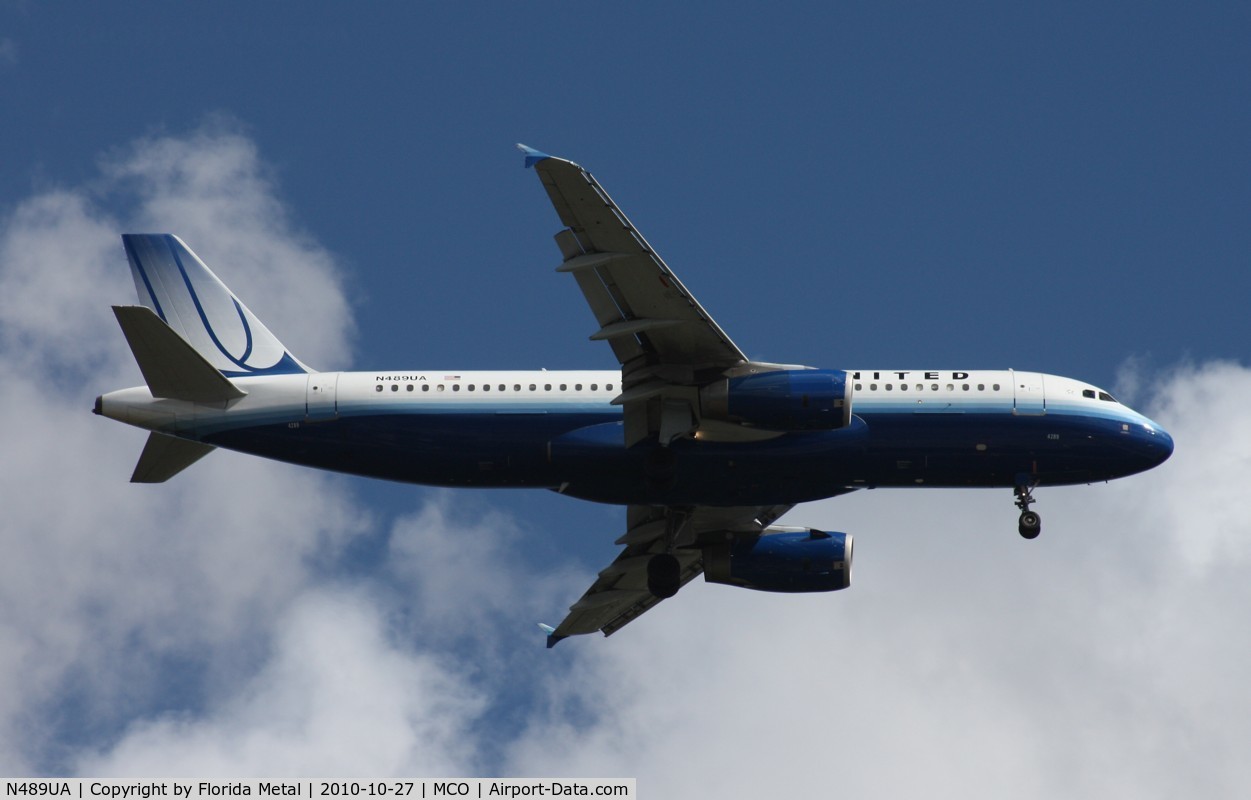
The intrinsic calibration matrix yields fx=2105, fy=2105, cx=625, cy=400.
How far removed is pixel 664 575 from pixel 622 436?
7.18 meters

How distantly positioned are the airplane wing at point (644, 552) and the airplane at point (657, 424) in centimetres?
428

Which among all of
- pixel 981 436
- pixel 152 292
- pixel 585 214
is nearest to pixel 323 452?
pixel 152 292

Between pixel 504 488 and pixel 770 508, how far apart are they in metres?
10.4

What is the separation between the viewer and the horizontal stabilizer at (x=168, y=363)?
57438 millimetres

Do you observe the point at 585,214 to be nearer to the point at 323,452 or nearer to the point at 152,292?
the point at 323,452

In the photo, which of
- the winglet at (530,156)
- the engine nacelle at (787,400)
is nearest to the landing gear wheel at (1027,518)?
the engine nacelle at (787,400)

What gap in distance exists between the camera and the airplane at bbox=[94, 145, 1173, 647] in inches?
2258

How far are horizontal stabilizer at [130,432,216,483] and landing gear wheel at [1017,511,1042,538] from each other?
2332cm

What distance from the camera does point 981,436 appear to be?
58688mm

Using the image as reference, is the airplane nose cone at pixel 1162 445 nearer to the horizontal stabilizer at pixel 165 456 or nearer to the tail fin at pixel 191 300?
the tail fin at pixel 191 300

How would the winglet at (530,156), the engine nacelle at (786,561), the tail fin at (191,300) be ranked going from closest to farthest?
the winglet at (530,156) → the tail fin at (191,300) → the engine nacelle at (786,561)

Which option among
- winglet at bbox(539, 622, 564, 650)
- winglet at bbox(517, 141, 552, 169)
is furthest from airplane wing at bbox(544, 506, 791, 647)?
winglet at bbox(517, 141, 552, 169)

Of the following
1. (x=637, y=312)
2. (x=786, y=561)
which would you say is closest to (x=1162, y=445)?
(x=786, y=561)

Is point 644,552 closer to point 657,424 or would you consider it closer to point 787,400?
point 657,424
